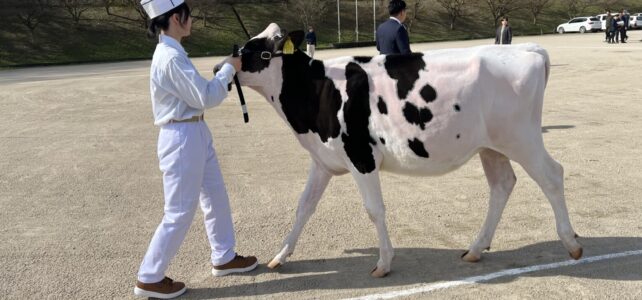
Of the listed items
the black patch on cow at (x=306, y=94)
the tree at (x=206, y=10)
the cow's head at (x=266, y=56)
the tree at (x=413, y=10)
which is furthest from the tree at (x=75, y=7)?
the black patch on cow at (x=306, y=94)

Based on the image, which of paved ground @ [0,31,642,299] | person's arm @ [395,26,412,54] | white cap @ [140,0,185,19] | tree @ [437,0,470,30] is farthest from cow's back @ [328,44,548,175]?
tree @ [437,0,470,30]

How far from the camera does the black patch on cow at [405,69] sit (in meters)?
4.38

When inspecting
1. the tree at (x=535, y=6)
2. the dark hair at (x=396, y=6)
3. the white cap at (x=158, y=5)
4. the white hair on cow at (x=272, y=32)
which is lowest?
the tree at (x=535, y=6)

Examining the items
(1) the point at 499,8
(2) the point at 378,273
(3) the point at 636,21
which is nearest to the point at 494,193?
(2) the point at 378,273

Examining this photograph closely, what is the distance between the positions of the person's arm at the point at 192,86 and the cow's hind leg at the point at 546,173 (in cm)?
226

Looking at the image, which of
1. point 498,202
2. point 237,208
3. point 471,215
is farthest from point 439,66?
point 237,208

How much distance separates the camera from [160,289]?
429 centimetres

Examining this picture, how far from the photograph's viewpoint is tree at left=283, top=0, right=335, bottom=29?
54281mm

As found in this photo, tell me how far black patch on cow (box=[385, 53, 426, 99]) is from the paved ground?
1.53 meters

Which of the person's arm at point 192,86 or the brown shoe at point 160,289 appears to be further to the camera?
the brown shoe at point 160,289

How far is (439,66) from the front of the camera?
438 centimetres

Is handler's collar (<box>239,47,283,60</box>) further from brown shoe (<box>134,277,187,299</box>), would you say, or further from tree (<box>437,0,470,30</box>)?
tree (<box>437,0,470,30</box>)

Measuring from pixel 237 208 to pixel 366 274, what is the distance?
2.37 m

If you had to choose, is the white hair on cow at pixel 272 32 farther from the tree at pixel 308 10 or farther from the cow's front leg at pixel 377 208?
the tree at pixel 308 10
